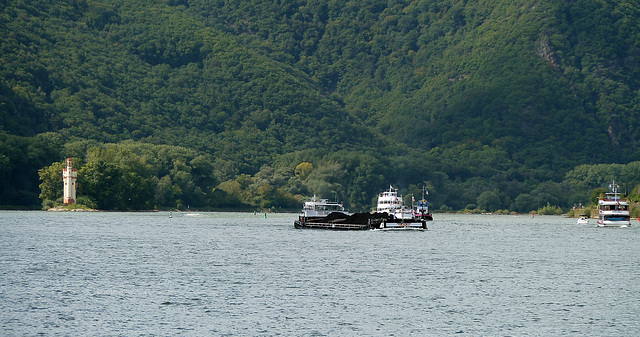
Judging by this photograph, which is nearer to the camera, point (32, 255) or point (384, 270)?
point (384, 270)

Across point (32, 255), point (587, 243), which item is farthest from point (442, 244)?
point (32, 255)

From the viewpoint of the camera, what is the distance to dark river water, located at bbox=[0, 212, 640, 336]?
5325cm

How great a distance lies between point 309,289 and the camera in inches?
2729

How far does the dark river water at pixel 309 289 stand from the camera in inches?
→ 2096

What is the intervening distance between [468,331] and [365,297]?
14065mm

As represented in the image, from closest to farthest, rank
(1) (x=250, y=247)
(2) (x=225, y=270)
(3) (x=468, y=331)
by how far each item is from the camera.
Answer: (3) (x=468, y=331), (2) (x=225, y=270), (1) (x=250, y=247)

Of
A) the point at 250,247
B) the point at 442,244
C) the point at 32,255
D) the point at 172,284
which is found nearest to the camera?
the point at 172,284

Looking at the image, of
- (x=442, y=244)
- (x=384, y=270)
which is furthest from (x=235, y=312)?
(x=442, y=244)

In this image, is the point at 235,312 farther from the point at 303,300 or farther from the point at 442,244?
the point at 442,244

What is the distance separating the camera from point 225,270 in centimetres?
8250

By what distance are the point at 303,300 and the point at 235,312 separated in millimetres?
6958

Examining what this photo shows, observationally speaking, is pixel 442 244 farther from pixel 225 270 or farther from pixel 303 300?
pixel 303 300

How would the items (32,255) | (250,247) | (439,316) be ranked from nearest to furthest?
(439,316) < (32,255) < (250,247)

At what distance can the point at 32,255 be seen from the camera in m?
94.6
